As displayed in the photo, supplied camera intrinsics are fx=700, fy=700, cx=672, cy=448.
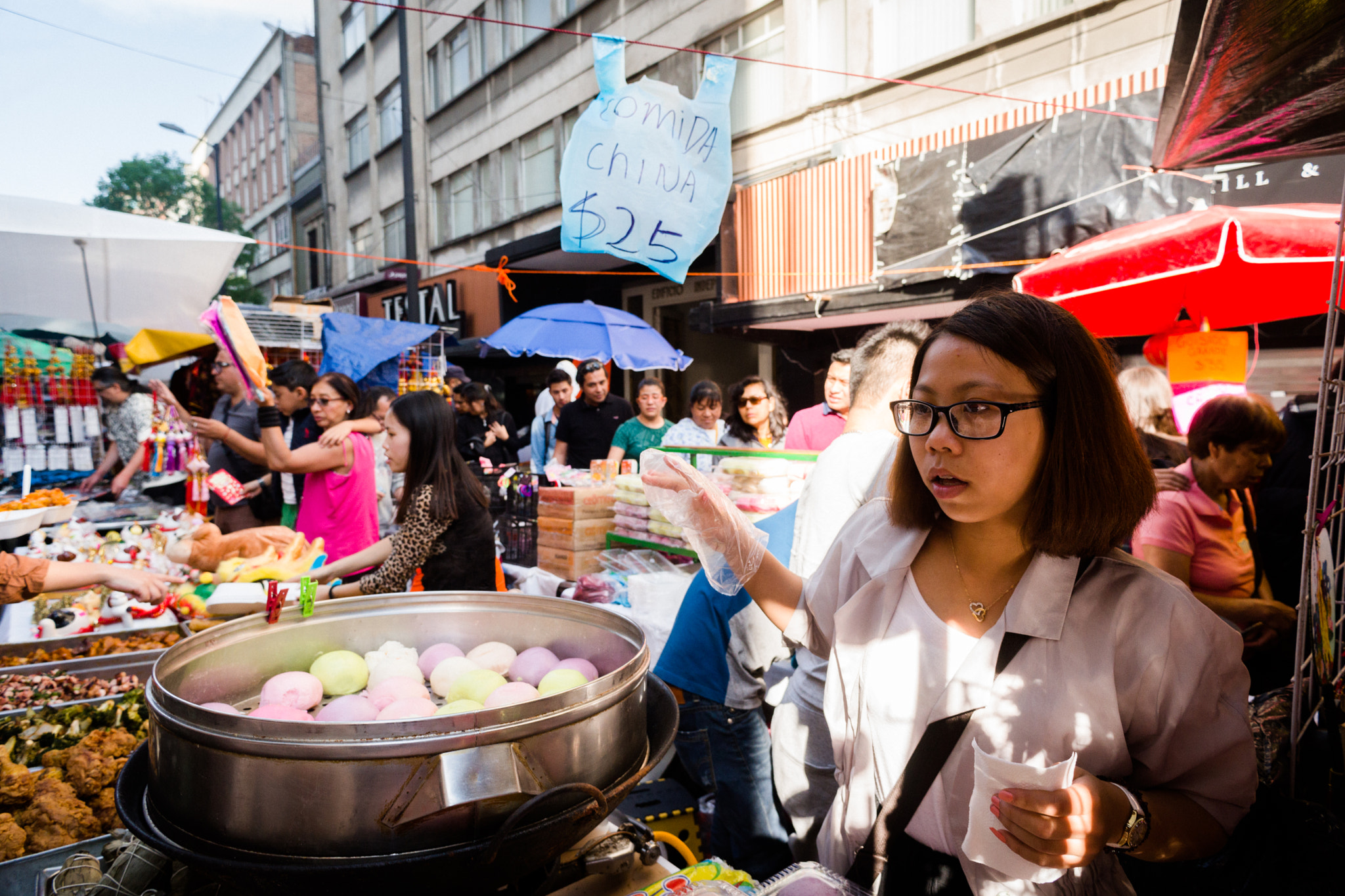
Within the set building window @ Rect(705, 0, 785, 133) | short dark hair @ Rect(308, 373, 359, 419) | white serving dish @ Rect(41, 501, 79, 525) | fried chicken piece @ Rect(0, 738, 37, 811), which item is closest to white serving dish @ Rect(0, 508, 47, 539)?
white serving dish @ Rect(41, 501, 79, 525)

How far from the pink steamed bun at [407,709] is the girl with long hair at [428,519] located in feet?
6.46

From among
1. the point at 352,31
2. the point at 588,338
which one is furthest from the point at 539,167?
the point at 352,31

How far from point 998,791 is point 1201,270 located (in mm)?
3551

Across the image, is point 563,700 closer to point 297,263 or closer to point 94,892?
point 94,892

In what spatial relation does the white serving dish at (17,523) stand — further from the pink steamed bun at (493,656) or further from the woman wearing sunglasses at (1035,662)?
the woman wearing sunglasses at (1035,662)

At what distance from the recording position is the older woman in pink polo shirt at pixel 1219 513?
2.80 m

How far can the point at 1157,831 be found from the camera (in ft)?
3.99

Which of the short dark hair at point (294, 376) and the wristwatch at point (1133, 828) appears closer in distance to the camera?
the wristwatch at point (1133, 828)

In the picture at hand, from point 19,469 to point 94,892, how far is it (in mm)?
9366

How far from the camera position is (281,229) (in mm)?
33094

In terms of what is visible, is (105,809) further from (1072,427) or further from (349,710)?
(1072,427)

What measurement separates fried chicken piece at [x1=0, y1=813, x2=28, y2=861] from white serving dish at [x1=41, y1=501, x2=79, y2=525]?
178 inches

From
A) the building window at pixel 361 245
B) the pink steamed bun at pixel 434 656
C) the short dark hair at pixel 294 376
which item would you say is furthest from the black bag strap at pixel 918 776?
the building window at pixel 361 245

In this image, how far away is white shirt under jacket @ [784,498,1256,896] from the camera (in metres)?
1.25
